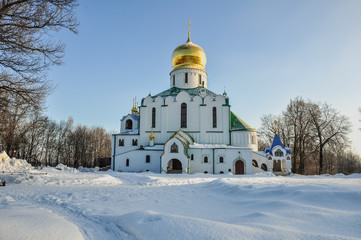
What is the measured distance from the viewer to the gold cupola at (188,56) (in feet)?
105

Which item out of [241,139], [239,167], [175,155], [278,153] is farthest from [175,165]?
[278,153]

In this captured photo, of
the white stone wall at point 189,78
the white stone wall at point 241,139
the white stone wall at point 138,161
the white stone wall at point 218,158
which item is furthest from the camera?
the white stone wall at point 189,78

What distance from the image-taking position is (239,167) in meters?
24.9

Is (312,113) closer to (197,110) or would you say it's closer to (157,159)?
(197,110)

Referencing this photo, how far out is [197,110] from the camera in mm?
27812

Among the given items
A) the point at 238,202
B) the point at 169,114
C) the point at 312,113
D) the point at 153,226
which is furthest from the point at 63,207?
the point at 312,113

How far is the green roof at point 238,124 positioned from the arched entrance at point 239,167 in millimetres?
4091

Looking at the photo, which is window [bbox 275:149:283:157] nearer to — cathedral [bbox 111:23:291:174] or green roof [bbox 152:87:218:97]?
cathedral [bbox 111:23:291:174]

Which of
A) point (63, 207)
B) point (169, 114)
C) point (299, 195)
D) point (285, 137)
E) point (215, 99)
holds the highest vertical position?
point (215, 99)

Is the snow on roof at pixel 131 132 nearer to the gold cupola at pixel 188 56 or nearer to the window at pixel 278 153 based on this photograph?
the gold cupola at pixel 188 56

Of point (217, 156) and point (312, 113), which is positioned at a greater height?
point (312, 113)

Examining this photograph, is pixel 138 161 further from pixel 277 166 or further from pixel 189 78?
pixel 277 166

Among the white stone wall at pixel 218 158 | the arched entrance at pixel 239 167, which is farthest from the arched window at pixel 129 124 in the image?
the arched entrance at pixel 239 167

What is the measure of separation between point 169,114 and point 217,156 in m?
7.41
